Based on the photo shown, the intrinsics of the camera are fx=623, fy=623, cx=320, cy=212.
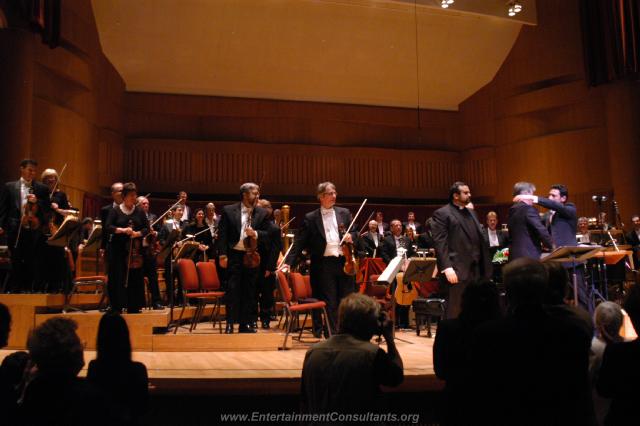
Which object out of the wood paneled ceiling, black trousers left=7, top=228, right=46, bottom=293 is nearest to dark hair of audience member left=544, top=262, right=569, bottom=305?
black trousers left=7, top=228, right=46, bottom=293

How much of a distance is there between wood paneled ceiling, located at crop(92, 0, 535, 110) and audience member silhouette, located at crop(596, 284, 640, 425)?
9.90m

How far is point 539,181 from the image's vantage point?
41.4 ft

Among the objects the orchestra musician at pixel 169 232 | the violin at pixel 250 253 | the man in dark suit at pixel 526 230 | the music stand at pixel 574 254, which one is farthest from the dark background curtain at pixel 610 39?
the violin at pixel 250 253

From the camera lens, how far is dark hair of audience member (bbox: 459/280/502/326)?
2.33m

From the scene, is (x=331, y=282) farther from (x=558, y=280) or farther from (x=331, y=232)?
(x=558, y=280)

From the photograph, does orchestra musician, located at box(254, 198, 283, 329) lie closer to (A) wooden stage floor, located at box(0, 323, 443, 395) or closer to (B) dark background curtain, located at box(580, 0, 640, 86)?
(A) wooden stage floor, located at box(0, 323, 443, 395)

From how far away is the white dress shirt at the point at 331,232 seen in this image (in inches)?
222

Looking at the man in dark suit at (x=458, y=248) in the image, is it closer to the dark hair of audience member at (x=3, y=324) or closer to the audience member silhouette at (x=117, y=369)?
the audience member silhouette at (x=117, y=369)

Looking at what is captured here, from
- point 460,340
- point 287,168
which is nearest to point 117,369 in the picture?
point 460,340

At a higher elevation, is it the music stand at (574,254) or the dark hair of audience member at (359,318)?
the music stand at (574,254)

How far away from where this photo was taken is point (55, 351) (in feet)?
6.69

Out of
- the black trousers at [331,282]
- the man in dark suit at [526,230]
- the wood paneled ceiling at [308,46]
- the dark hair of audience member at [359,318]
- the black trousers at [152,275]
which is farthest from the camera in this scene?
the wood paneled ceiling at [308,46]

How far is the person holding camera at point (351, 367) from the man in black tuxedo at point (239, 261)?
352 centimetres

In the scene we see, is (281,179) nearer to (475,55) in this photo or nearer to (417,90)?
(417,90)
